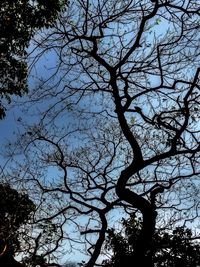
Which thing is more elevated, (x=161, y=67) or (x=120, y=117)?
(x=161, y=67)

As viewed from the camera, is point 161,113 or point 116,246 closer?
point 161,113

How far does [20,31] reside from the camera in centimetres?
1070

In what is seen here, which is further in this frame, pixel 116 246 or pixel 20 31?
pixel 116 246

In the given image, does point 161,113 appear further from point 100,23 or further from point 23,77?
point 23,77

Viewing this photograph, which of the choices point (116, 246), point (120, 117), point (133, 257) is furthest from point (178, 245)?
point (120, 117)

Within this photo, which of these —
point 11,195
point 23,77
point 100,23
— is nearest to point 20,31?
point 23,77

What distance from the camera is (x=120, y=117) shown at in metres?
9.00

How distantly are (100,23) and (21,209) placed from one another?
7.68m

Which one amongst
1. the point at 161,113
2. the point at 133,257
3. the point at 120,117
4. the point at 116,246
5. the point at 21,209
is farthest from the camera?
the point at 21,209

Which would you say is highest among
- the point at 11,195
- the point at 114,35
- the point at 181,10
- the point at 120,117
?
the point at 181,10

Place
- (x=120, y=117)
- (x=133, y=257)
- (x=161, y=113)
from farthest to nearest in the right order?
(x=161, y=113) < (x=120, y=117) < (x=133, y=257)

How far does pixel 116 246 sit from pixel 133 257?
481 cm

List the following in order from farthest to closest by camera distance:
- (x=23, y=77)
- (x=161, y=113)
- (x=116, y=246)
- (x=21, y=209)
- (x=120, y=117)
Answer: (x=21, y=209), (x=116, y=246), (x=23, y=77), (x=161, y=113), (x=120, y=117)

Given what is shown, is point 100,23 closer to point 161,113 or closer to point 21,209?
point 161,113
